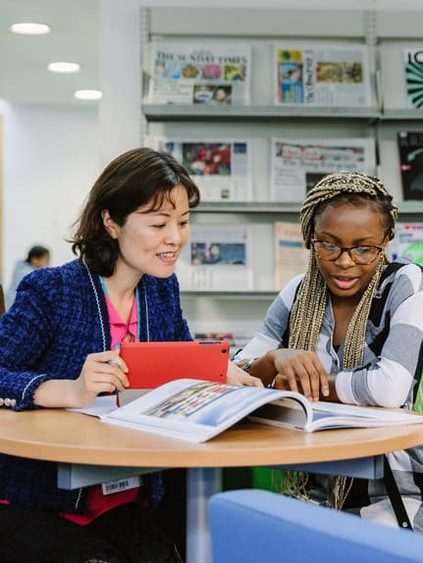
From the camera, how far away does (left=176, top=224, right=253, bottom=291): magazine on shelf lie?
14.8 ft

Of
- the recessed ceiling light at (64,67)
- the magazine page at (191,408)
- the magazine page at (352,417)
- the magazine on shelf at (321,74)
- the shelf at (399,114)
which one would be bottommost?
the magazine page at (352,417)

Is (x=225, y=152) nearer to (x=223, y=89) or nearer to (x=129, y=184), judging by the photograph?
(x=223, y=89)

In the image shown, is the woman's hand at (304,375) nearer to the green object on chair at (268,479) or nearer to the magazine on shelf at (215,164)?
the green object on chair at (268,479)

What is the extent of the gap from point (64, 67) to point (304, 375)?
5625mm

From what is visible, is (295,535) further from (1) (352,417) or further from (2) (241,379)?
(2) (241,379)

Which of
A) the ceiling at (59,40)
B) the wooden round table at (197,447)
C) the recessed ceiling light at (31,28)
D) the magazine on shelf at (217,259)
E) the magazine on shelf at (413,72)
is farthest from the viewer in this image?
the recessed ceiling light at (31,28)

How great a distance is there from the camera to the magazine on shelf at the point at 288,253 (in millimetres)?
4531

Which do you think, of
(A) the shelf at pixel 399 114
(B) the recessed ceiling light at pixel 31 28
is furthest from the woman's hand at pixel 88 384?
(B) the recessed ceiling light at pixel 31 28

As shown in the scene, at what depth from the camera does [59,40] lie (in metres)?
6.16

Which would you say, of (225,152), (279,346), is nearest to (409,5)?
(225,152)

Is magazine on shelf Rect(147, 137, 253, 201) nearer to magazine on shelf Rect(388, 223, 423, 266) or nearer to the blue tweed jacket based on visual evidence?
magazine on shelf Rect(388, 223, 423, 266)

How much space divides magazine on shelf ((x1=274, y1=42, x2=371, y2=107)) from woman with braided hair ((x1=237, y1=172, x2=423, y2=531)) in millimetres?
2569

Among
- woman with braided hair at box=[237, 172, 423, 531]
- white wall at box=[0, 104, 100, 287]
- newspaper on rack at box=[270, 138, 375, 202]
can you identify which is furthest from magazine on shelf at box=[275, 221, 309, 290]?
white wall at box=[0, 104, 100, 287]

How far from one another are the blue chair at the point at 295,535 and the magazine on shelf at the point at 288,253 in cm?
377
